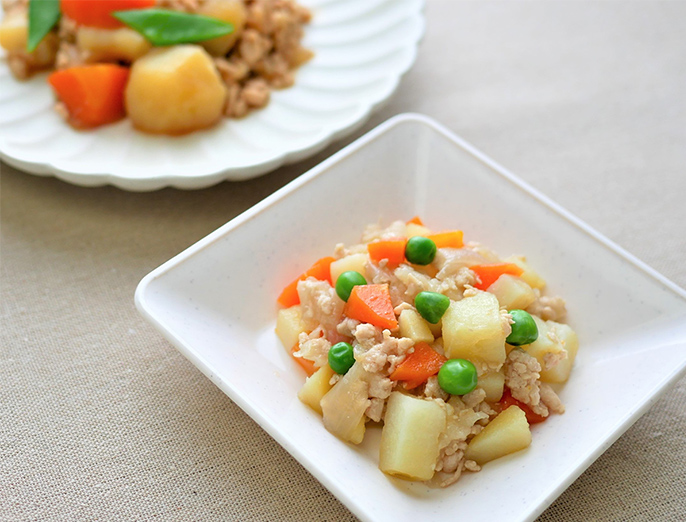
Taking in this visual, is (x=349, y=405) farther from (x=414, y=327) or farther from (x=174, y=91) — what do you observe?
(x=174, y=91)

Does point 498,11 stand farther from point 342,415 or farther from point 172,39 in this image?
point 342,415

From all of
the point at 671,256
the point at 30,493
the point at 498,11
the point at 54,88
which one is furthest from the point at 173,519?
the point at 498,11

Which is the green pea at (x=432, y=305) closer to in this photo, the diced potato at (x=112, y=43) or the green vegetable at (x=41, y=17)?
the diced potato at (x=112, y=43)

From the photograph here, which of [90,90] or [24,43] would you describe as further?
[24,43]

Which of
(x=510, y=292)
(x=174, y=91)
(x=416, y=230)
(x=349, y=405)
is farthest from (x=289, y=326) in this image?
(x=174, y=91)

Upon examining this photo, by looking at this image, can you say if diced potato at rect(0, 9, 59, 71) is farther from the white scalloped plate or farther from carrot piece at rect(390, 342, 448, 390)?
carrot piece at rect(390, 342, 448, 390)

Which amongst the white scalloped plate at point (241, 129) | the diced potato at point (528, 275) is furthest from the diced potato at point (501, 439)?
the white scalloped plate at point (241, 129)

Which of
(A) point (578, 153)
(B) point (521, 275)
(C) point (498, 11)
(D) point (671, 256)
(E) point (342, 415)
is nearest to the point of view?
(E) point (342, 415)
